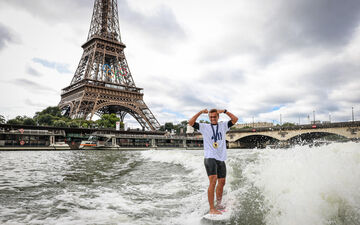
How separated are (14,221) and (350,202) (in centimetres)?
505

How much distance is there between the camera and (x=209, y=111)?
16.1 ft

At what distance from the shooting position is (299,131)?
61.7 meters

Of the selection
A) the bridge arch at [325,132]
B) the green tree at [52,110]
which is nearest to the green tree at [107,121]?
the green tree at [52,110]

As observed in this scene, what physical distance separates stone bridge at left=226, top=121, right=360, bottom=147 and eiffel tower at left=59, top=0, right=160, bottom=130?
26.8m

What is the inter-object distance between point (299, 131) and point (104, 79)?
166 feet

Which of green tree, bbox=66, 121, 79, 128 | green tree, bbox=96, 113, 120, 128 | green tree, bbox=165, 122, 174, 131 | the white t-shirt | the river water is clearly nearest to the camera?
the river water

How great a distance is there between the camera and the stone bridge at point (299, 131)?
53.8m

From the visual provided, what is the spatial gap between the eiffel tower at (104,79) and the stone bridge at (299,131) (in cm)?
2676

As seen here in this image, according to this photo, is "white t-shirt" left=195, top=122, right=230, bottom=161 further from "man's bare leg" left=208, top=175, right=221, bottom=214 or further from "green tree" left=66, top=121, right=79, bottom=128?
"green tree" left=66, top=121, right=79, bottom=128

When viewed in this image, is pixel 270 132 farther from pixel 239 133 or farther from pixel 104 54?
pixel 104 54

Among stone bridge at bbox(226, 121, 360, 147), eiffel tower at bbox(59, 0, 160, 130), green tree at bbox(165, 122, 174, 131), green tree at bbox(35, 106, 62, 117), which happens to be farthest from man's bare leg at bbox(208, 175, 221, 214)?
green tree at bbox(165, 122, 174, 131)

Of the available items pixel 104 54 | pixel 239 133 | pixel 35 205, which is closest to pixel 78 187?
pixel 35 205

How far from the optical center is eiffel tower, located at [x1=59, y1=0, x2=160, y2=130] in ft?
186

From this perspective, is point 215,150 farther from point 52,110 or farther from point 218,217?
point 52,110
